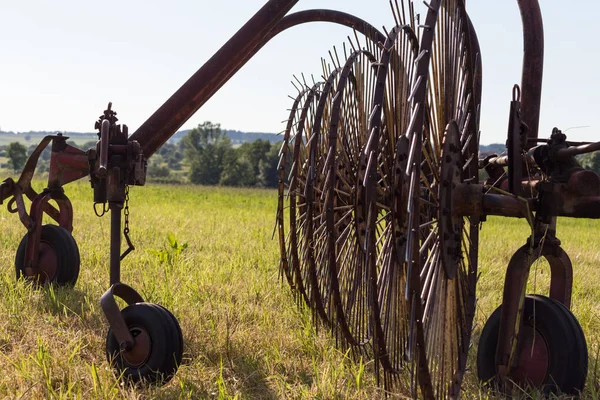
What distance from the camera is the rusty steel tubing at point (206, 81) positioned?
11.5 feet

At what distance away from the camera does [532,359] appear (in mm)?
2785

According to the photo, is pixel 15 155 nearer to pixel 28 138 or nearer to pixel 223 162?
pixel 223 162

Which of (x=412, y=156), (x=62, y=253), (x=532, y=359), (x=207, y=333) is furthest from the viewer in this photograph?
(x=62, y=253)

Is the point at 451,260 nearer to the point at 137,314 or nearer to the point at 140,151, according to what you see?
the point at 137,314

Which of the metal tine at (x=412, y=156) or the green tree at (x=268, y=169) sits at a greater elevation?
the metal tine at (x=412, y=156)

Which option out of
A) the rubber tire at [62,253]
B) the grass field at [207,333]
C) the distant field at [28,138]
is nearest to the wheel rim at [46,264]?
the rubber tire at [62,253]

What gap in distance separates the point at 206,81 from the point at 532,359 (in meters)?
2.18

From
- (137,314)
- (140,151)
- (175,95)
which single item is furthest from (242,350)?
(175,95)

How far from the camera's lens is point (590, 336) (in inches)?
152

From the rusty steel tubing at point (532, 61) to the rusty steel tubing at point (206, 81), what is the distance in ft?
4.16

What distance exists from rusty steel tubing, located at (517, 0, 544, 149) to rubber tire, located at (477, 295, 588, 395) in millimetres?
870

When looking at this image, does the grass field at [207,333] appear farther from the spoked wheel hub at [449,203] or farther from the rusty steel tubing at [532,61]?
the rusty steel tubing at [532,61]

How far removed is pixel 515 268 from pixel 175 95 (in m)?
2.00

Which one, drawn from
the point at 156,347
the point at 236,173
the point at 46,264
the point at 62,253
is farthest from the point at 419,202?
the point at 236,173
